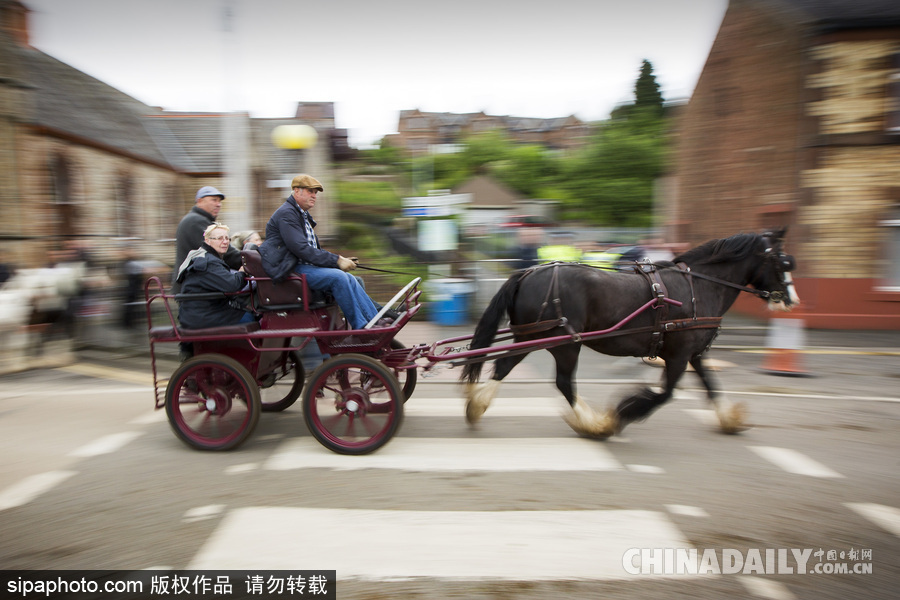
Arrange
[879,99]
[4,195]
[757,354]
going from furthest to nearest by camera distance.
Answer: [4,195] < [879,99] < [757,354]

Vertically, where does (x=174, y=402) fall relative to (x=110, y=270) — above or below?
below

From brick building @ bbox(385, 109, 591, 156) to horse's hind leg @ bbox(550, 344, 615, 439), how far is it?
74.7 metres

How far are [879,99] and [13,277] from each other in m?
15.3

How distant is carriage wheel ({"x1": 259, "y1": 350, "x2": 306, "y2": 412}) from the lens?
5000 mm

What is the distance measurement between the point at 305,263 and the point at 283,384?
5.55 ft

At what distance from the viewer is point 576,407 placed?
4727 millimetres

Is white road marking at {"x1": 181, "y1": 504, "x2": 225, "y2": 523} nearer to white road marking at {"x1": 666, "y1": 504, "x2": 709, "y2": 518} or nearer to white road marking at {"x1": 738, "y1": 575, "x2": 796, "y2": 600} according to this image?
white road marking at {"x1": 666, "y1": 504, "x2": 709, "y2": 518}

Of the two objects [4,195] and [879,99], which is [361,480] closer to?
[879,99]

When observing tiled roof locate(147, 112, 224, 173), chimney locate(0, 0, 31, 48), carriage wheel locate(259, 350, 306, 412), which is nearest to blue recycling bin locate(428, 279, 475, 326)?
carriage wheel locate(259, 350, 306, 412)

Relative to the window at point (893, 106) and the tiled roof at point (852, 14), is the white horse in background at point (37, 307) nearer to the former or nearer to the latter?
the tiled roof at point (852, 14)

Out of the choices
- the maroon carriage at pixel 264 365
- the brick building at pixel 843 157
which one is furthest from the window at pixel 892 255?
the maroon carriage at pixel 264 365

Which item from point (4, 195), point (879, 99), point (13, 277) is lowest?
point (13, 277)

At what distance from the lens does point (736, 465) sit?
429 centimetres

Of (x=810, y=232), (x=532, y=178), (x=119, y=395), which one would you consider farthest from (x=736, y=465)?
(x=532, y=178)
